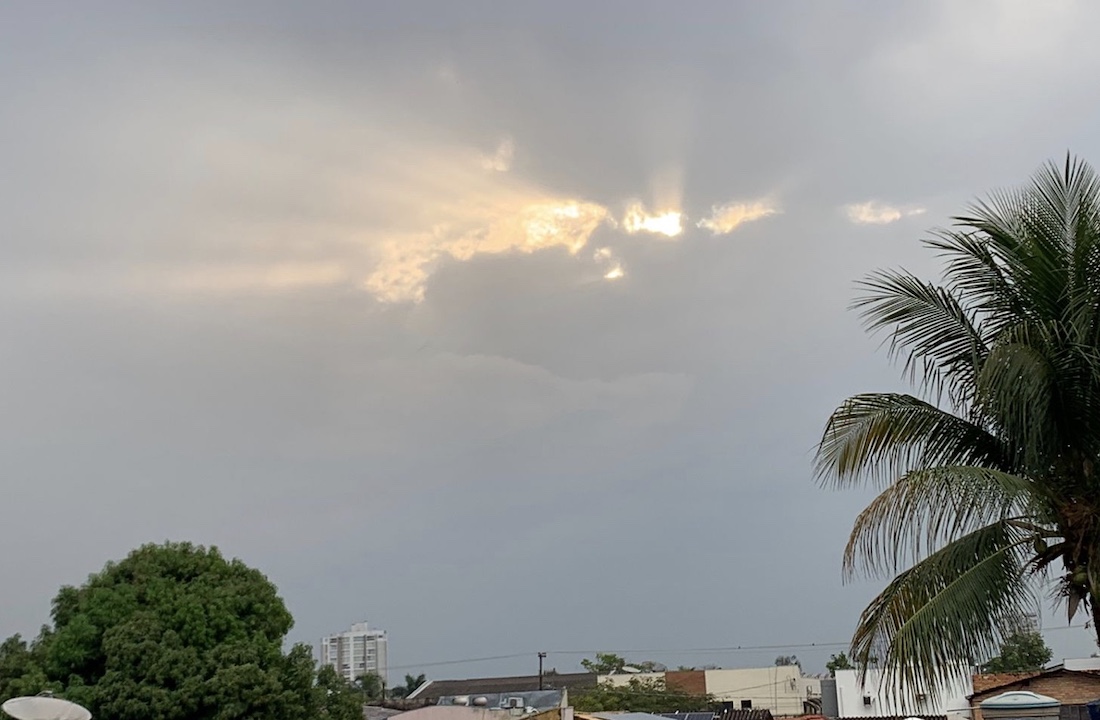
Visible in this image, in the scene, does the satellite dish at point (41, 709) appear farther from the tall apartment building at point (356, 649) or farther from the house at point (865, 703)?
the tall apartment building at point (356, 649)

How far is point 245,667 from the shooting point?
21.6 metres

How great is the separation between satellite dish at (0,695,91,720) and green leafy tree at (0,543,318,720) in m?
9.16

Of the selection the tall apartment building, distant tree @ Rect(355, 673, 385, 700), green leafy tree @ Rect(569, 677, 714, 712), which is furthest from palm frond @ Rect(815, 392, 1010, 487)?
the tall apartment building

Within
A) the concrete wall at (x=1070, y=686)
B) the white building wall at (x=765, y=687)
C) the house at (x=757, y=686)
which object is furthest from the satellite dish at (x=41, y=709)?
the white building wall at (x=765, y=687)

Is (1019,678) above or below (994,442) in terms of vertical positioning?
below

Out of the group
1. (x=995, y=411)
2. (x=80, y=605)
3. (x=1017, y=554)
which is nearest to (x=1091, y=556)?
(x=1017, y=554)

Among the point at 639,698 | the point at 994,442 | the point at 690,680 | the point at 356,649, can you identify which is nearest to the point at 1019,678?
the point at 639,698

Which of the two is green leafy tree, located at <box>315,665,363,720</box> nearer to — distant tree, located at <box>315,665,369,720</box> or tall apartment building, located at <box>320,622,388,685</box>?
distant tree, located at <box>315,665,369,720</box>

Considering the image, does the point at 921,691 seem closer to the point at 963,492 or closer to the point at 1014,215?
the point at 963,492

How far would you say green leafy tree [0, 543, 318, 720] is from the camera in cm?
2122

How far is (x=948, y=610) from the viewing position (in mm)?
7125

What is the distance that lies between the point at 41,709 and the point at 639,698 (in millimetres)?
46986

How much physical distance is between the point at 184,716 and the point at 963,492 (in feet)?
61.2

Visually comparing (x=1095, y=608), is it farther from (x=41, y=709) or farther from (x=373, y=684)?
(x=373, y=684)
